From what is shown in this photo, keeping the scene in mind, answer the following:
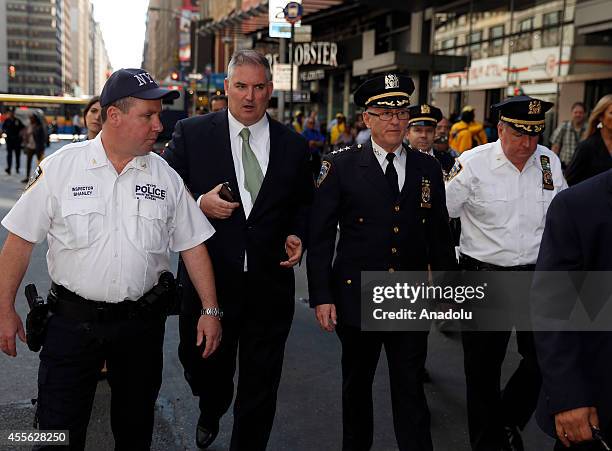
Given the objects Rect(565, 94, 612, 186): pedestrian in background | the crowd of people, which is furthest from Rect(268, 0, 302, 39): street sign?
the crowd of people

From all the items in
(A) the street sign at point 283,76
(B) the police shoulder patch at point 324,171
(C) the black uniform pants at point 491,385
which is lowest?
(C) the black uniform pants at point 491,385

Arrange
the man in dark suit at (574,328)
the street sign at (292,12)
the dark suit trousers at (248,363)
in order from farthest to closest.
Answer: the street sign at (292,12) → the dark suit trousers at (248,363) → the man in dark suit at (574,328)

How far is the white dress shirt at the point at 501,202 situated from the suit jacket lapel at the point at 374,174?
70 centimetres

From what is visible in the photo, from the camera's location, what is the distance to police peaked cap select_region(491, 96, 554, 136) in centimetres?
396

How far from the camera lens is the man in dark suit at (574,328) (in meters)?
2.30

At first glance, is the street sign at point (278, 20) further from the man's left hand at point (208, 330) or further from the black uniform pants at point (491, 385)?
the man's left hand at point (208, 330)

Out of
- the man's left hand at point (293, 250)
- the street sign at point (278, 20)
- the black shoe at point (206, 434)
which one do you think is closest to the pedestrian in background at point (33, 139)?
the street sign at point (278, 20)

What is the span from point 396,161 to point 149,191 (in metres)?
1.43

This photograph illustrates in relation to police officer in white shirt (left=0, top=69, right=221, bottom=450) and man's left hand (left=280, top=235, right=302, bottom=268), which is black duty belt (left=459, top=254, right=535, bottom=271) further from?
police officer in white shirt (left=0, top=69, right=221, bottom=450)

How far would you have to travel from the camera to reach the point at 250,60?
3.74 metres

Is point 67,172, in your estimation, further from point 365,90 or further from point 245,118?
point 365,90

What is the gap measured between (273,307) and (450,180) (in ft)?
4.62

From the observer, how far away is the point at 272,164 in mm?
3838

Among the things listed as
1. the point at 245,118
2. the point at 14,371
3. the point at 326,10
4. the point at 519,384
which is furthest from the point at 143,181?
the point at 326,10
